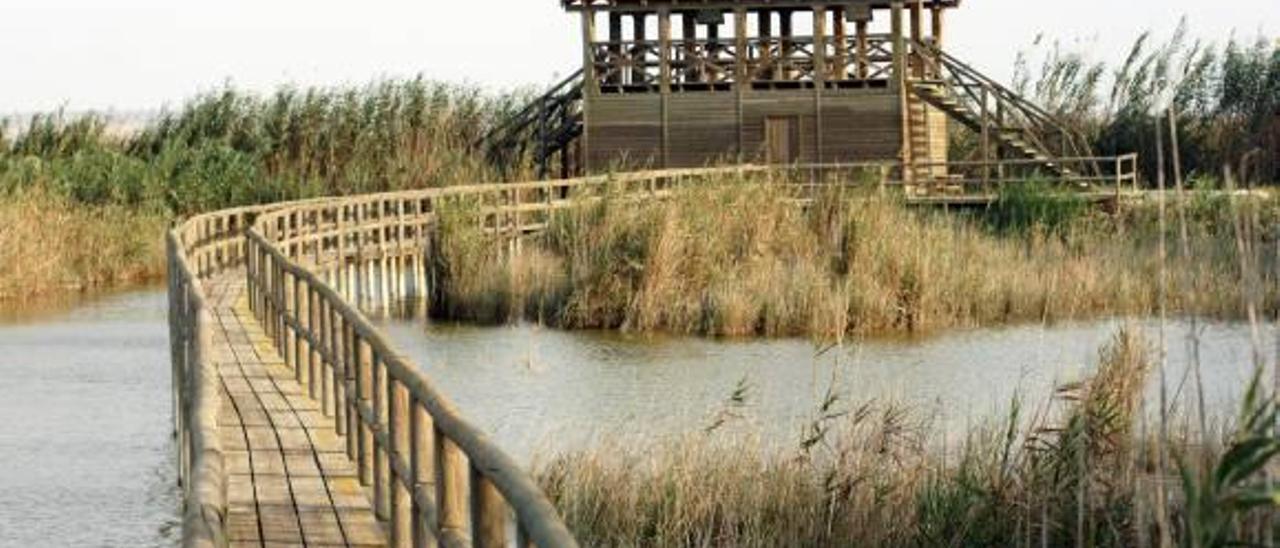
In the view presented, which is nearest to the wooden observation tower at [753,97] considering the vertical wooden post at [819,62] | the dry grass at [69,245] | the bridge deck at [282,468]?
the vertical wooden post at [819,62]

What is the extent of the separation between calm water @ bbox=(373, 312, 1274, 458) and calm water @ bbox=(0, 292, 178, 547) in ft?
8.39

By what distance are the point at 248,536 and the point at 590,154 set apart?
3809 centimetres

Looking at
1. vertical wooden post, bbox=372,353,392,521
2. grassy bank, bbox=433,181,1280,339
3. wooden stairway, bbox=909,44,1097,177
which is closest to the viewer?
vertical wooden post, bbox=372,353,392,521

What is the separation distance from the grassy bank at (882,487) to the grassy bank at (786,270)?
11.7 metres

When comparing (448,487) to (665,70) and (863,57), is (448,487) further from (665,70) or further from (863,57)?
(863,57)

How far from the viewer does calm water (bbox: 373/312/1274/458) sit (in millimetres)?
20406

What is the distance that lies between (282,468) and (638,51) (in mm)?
37076

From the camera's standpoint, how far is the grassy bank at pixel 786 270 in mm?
29406

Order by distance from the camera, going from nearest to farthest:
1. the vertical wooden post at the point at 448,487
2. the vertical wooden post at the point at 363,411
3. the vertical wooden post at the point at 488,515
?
the vertical wooden post at the point at 488,515
the vertical wooden post at the point at 448,487
the vertical wooden post at the point at 363,411

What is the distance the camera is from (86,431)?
21.8 m

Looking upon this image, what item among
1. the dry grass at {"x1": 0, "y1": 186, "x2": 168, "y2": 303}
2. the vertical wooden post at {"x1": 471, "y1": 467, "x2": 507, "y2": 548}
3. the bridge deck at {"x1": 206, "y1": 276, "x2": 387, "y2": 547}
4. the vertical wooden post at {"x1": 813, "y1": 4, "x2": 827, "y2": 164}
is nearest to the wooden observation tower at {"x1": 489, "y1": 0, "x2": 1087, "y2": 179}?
the vertical wooden post at {"x1": 813, "y1": 4, "x2": 827, "y2": 164}

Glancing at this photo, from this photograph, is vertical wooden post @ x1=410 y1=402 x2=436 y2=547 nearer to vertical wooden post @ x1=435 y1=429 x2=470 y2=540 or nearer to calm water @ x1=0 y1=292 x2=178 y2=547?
vertical wooden post @ x1=435 y1=429 x2=470 y2=540

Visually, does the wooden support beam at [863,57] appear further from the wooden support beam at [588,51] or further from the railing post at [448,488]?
the railing post at [448,488]

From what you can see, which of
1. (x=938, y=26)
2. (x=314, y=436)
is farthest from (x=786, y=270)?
→ (x=938, y=26)
